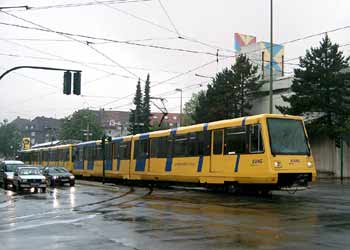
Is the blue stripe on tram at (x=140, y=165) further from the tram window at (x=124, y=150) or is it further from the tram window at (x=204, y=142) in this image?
the tram window at (x=204, y=142)

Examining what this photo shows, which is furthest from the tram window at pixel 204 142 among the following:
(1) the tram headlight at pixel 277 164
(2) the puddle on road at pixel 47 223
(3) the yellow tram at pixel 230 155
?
(2) the puddle on road at pixel 47 223

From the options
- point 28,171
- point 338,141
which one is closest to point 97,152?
point 28,171

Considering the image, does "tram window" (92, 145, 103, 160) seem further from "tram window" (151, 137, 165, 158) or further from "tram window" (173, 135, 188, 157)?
"tram window" (173, 135, 188, 157)

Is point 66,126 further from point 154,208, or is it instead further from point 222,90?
point 154,208

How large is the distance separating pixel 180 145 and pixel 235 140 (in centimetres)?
561

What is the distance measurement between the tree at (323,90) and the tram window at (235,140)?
76.2 ft

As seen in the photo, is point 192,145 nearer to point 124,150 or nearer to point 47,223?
point 124,150

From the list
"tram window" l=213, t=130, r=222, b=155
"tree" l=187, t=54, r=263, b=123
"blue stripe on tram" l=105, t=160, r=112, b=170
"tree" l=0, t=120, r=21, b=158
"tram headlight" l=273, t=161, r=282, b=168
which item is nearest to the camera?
"tram headlight" l=273, t=161, r=282, b=168

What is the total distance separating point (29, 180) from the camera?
30734mm

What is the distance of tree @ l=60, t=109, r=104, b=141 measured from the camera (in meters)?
113

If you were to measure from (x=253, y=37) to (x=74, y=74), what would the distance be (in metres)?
43.3

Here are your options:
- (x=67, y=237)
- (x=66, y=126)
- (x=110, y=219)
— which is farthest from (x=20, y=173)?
(x=66, y=126)

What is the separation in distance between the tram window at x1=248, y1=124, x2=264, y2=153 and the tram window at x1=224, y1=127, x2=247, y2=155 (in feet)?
1.49

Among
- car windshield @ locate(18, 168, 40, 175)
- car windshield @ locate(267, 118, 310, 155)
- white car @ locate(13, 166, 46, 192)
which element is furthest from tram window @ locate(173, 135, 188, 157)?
car windshield @ locate(18, 168, 40, 175)
